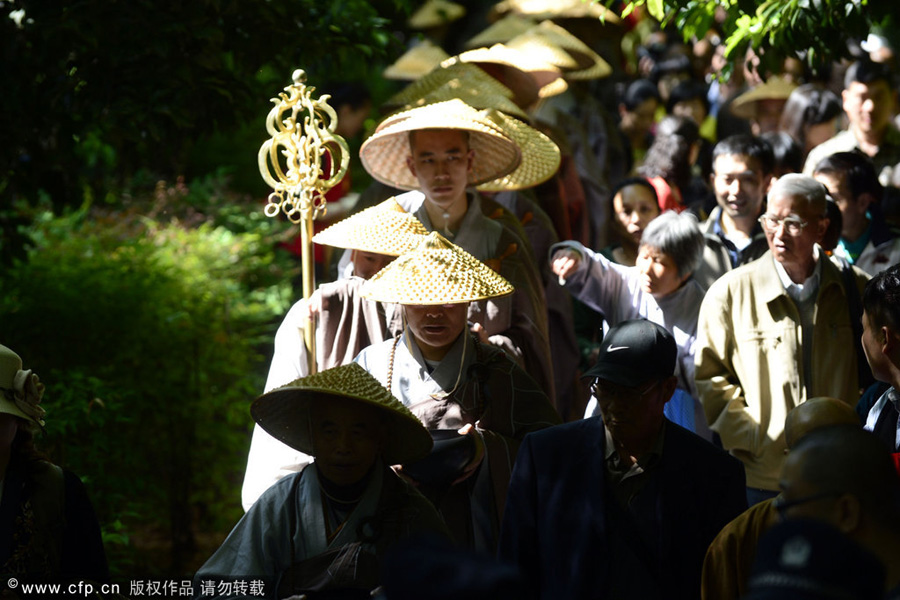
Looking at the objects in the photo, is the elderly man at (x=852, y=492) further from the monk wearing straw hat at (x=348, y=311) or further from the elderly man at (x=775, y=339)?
the monk wearing straw hat at (x=348, y=311)

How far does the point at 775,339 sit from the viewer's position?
5.45m

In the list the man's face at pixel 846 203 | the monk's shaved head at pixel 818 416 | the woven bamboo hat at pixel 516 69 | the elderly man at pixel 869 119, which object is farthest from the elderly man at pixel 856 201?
the monk's shaved head at pixel 818 416

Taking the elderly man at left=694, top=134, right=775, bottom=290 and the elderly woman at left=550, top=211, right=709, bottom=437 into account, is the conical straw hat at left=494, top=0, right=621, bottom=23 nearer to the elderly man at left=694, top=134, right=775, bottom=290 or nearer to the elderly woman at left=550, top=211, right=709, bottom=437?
the elderly man at left=694, top=134, right=775, bottom=290

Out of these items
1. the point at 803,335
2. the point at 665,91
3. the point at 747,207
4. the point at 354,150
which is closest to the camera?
the point at 803,335

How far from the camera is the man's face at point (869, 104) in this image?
8.34 metres

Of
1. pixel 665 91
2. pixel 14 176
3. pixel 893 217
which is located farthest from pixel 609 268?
pixel 665 91

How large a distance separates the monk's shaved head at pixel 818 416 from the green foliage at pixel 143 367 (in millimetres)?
3634

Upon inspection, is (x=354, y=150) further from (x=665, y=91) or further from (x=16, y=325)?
(x=16, y=325)

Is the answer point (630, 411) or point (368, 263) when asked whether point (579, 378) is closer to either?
point (630, 411)

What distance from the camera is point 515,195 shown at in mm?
7469

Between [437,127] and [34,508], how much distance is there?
2666mm

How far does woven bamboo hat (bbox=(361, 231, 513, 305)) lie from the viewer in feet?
15.5

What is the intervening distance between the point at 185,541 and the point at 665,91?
7.19 m

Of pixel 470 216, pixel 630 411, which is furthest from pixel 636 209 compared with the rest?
pixel 630 411
